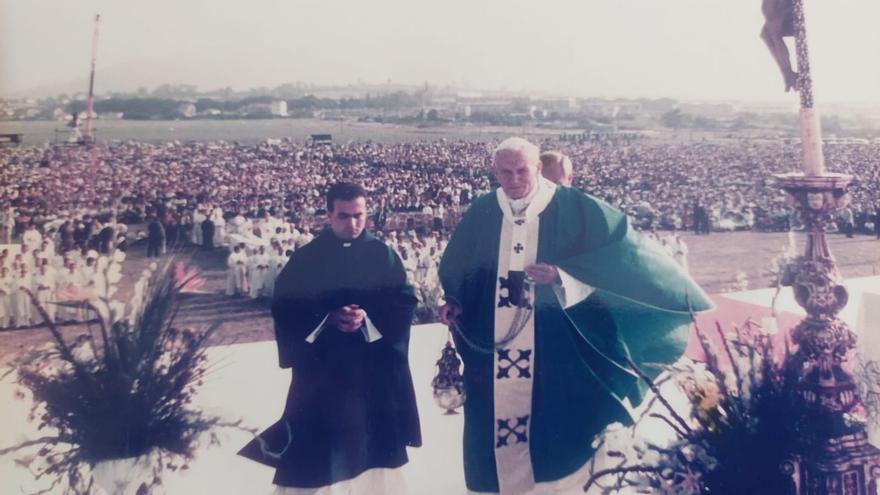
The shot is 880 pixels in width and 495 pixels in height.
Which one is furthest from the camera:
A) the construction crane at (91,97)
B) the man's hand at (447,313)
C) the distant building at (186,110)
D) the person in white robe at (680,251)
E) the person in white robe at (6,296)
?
the person in white robe at (680,251)

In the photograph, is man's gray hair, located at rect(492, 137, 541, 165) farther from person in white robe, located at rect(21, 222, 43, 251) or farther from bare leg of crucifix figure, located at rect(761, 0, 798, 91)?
person in white robe, located at rect(21, 222, 43, 251)

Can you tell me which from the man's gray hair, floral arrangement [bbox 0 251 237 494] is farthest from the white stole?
floral arrangement [bbox 0 251 237 494]

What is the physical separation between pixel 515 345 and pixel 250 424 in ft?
3.77

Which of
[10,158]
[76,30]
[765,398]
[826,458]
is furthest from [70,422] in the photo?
[826,458]

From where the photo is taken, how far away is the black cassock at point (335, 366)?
9.88 feet

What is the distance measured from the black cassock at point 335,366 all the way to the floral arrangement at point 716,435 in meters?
1.00

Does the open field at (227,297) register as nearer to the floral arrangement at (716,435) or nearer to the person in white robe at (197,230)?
the person in white robe at (197,230)

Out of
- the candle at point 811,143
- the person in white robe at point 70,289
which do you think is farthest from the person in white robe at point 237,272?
the candle at point 811,143

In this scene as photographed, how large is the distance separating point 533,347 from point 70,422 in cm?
186

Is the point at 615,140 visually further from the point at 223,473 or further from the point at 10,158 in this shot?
the point at 10,158

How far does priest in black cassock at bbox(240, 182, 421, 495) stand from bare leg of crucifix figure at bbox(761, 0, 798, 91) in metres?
2.09

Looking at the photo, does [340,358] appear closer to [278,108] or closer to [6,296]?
[278,108]

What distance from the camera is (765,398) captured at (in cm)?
324

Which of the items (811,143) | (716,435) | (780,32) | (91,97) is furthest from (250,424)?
(780,32)
